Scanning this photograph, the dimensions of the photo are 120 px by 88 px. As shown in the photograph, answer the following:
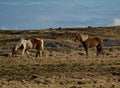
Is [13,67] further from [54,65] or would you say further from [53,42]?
[53,42]

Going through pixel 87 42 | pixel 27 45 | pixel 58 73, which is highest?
pixel 87 42

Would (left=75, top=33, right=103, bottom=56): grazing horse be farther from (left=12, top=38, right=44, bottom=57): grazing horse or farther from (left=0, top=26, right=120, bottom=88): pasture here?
(left=0, top=26, right=120, bottom=88): pasture

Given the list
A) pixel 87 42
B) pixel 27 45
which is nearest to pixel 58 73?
pixel 27 45

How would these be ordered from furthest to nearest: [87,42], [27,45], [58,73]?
[87,42]
[27,45]
[58,73]

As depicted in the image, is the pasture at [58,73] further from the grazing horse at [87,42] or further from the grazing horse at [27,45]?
the grazing horse at [87,42]

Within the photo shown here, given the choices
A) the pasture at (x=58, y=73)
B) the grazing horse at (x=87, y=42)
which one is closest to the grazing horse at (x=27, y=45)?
the pasture at (x=58, y=73)

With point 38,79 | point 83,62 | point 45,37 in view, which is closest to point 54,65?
point 83,62

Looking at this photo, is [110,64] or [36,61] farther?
[36,61]

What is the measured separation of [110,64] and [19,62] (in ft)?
21.1

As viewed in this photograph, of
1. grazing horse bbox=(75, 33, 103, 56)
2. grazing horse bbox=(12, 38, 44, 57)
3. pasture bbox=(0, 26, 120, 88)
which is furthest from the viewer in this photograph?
grazing horse bbox=(75, 33, 103, 56)

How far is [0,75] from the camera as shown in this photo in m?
29.2

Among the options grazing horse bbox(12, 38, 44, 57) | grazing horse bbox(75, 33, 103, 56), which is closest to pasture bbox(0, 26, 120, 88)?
grazing horse bbox(12, 38, 44, 57)

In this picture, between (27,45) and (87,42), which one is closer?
(27,45)

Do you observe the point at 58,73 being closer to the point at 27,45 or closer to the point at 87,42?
the point at 27,45
